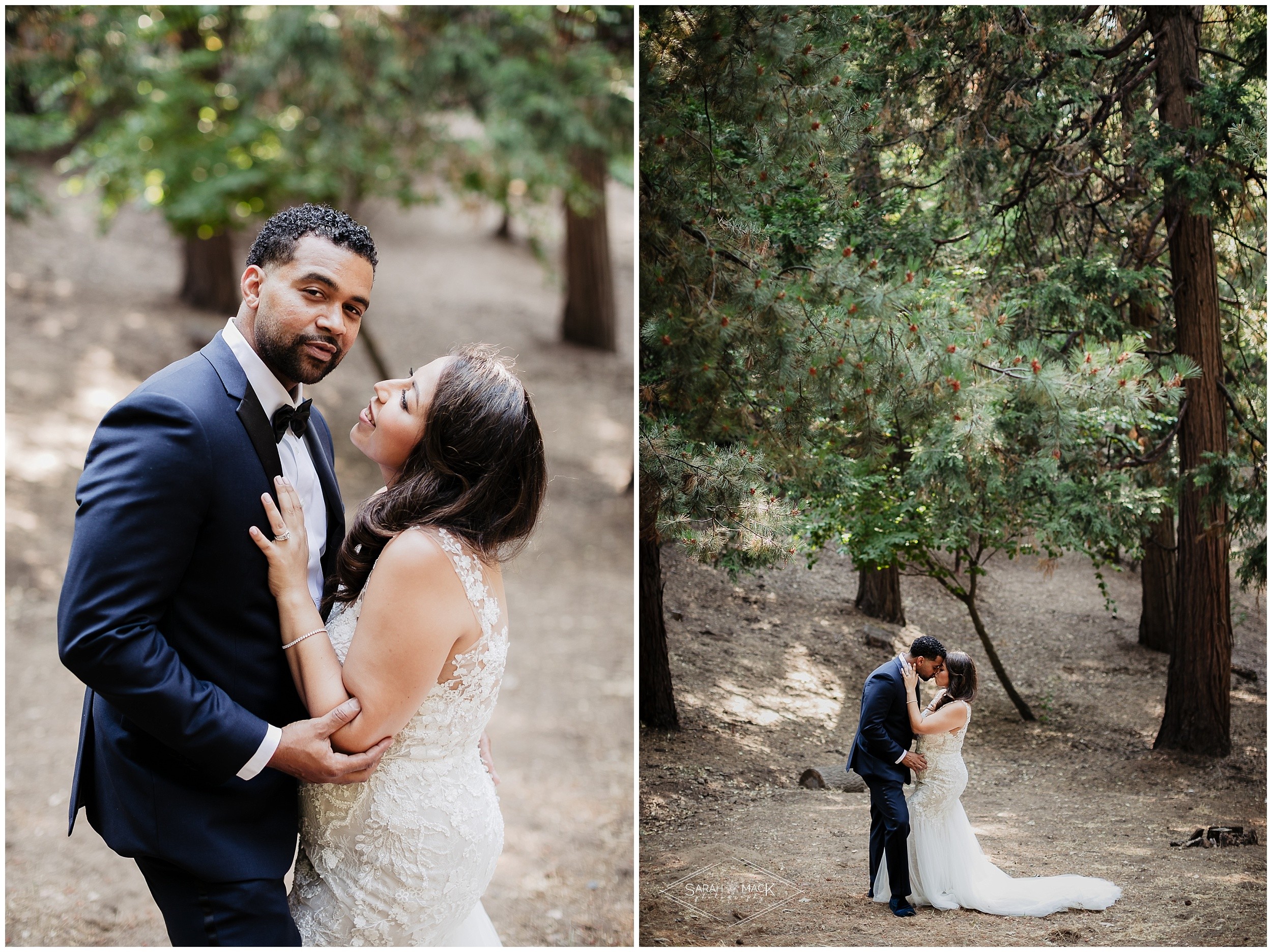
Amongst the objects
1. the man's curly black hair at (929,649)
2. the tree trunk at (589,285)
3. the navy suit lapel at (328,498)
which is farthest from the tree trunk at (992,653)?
the tree trunk at (589,285)

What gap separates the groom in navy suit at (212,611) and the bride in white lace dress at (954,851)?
1.59 m

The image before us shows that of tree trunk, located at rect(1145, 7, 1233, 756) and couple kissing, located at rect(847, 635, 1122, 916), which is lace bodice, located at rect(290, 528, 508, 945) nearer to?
couple kissing, located at rect(847, 635, 1122, 916)

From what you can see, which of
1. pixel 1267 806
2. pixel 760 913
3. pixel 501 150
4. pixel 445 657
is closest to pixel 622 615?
pixel 501 150

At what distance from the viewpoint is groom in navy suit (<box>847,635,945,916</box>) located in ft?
8.64

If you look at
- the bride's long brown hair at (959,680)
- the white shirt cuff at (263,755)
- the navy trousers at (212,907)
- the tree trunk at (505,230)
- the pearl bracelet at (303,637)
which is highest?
the tree trunk at (505,230)

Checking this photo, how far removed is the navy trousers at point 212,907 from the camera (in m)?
1.73

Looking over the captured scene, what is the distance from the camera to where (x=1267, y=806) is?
2670mm

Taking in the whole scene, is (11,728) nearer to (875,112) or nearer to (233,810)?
(233,810)

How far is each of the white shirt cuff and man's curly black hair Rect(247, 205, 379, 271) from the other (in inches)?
34.3

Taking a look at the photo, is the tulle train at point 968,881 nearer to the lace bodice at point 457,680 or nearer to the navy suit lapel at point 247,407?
the lace bodice at point 457,680

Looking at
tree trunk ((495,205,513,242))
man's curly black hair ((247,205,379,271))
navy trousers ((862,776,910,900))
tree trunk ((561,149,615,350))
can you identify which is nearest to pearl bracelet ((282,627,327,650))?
man's curly black hair ((247,205,379,271))

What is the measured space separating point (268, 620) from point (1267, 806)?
2.70 m

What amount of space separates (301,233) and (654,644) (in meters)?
1.57

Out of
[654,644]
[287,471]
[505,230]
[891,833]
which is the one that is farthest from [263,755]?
Result: [505,230]
